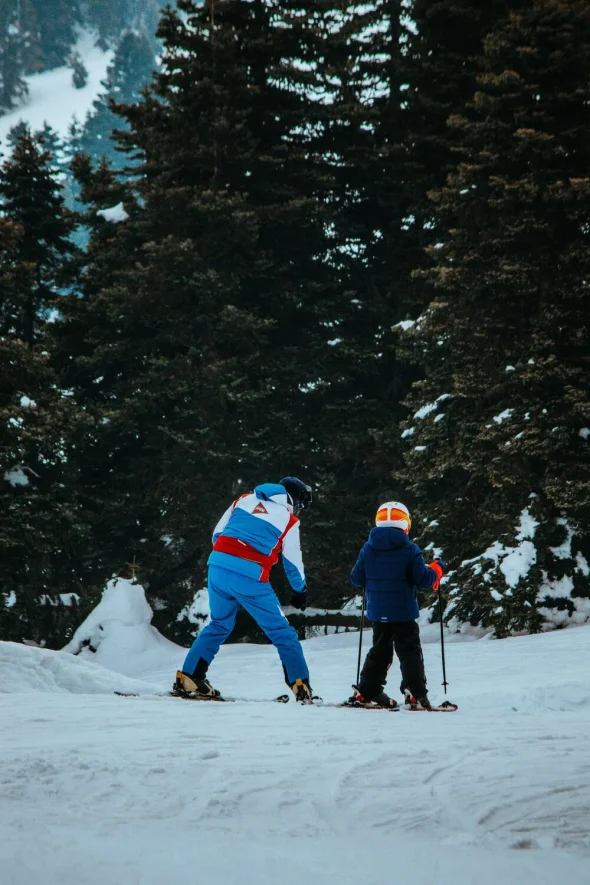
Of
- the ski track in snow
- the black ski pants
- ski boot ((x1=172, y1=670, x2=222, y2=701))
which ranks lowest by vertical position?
the ski track in snow

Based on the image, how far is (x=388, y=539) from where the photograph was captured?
775cm

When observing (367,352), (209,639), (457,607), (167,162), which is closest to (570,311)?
(457,607)

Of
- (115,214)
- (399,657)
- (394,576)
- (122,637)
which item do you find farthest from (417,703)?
(115,214)

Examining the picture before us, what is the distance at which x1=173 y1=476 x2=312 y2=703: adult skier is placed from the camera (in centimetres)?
768

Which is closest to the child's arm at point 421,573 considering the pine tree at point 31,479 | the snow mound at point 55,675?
the snow mound at point 55,675

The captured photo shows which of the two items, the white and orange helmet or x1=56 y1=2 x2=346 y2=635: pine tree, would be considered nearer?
the white and orange helmet

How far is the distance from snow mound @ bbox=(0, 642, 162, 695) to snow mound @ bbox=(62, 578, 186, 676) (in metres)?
7.70

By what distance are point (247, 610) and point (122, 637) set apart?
Result: 1060 centimetres

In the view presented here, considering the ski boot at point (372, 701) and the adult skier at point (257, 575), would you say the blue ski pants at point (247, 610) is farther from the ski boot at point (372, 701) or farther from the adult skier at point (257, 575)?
the ski boot at point (372, 701)

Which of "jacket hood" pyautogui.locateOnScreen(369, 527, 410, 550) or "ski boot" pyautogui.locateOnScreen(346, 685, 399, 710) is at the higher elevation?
"jacket hood" pyautogui.locateOnScreen(369, 527, 410, 550)

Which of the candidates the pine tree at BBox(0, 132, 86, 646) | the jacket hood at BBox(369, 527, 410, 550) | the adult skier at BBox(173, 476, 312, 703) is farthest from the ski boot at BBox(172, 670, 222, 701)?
the pine tree at BBox(0, 132, 86, 646)

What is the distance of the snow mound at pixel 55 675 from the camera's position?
8.76 metres

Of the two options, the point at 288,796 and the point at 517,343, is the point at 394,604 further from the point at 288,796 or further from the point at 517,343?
the point at 517,343

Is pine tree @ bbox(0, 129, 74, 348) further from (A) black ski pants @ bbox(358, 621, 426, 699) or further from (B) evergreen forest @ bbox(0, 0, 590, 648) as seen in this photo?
(A) black ski pants @ bbox(358, 621, 426, 699)
